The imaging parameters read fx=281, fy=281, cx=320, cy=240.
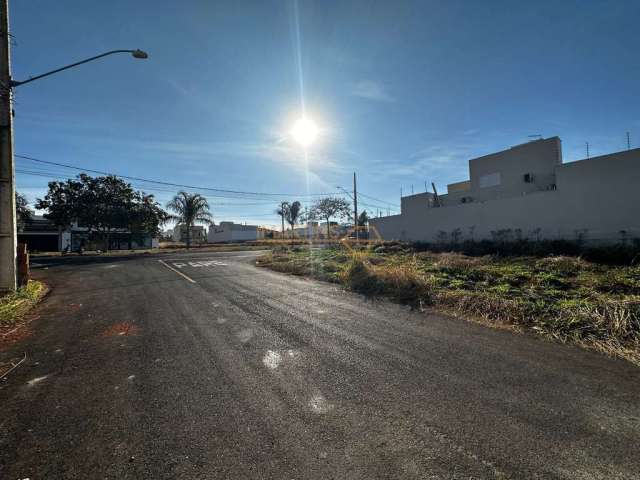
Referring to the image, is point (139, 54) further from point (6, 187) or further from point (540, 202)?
point (540, 202)

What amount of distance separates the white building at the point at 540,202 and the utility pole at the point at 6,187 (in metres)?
22.2

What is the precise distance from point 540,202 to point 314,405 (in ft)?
59.7

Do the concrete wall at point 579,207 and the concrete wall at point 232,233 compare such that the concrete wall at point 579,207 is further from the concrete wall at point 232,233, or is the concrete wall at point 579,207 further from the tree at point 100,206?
the concrete wall at point 232,233

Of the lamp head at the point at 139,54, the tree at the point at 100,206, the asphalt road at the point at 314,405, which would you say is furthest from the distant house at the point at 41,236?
the asphalt road at the point at 314,405

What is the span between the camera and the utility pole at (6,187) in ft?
26.1

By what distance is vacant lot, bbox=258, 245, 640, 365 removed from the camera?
4359mm

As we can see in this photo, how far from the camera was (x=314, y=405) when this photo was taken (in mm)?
2768

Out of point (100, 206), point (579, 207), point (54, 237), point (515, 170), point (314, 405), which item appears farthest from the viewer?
point (54, 237)

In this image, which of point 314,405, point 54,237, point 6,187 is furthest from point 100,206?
point 314,405

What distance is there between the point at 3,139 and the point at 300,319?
9.98 meters

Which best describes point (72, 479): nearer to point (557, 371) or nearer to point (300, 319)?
point (300, 319)

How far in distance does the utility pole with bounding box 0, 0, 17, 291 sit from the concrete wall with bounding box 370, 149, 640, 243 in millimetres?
22246

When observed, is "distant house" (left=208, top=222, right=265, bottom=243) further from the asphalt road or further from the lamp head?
the asphalt road

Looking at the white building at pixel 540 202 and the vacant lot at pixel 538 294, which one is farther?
the white building at pixel 540 202
